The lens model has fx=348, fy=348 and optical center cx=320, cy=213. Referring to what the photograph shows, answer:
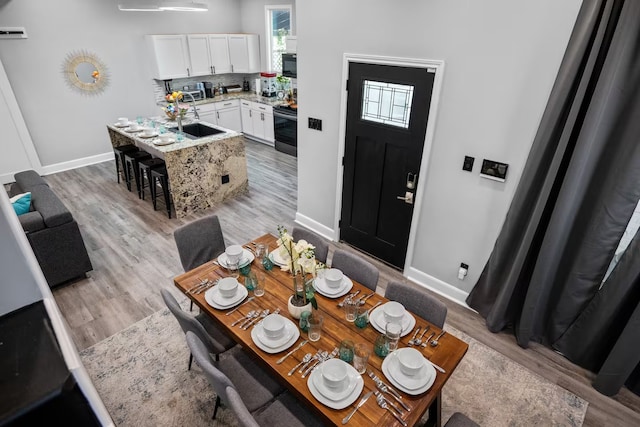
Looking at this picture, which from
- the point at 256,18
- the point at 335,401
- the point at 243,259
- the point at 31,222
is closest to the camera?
the point at 335,401

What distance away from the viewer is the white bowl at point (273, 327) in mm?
2033

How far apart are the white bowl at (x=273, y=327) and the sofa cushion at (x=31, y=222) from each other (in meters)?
2.63

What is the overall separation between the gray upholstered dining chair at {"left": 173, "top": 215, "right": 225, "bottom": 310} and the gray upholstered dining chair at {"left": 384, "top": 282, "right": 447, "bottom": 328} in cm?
165

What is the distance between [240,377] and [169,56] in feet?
21.2

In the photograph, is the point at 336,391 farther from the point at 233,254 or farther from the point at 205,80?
the point at 205,80

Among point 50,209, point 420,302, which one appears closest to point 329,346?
point 420,302

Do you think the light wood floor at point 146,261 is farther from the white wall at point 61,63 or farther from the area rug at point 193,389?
the white wall at point 61,63

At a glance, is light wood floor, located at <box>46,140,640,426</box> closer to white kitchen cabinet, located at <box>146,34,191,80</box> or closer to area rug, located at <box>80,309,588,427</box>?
area rug, located at <box>80,309,588,427</box>

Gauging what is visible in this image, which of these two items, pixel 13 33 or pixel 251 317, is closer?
pixel 251 317

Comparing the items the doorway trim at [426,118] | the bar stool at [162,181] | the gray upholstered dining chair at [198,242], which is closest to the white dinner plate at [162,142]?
the bar stool at [162,181]

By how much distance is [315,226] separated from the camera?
469cm

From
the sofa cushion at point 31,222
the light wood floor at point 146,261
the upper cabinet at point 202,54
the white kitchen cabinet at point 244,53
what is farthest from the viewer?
the white kitchen cabinet at point 244,53

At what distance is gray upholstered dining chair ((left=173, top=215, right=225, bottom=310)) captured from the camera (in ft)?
9.84

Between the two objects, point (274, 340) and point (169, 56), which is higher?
point (169, 56)
